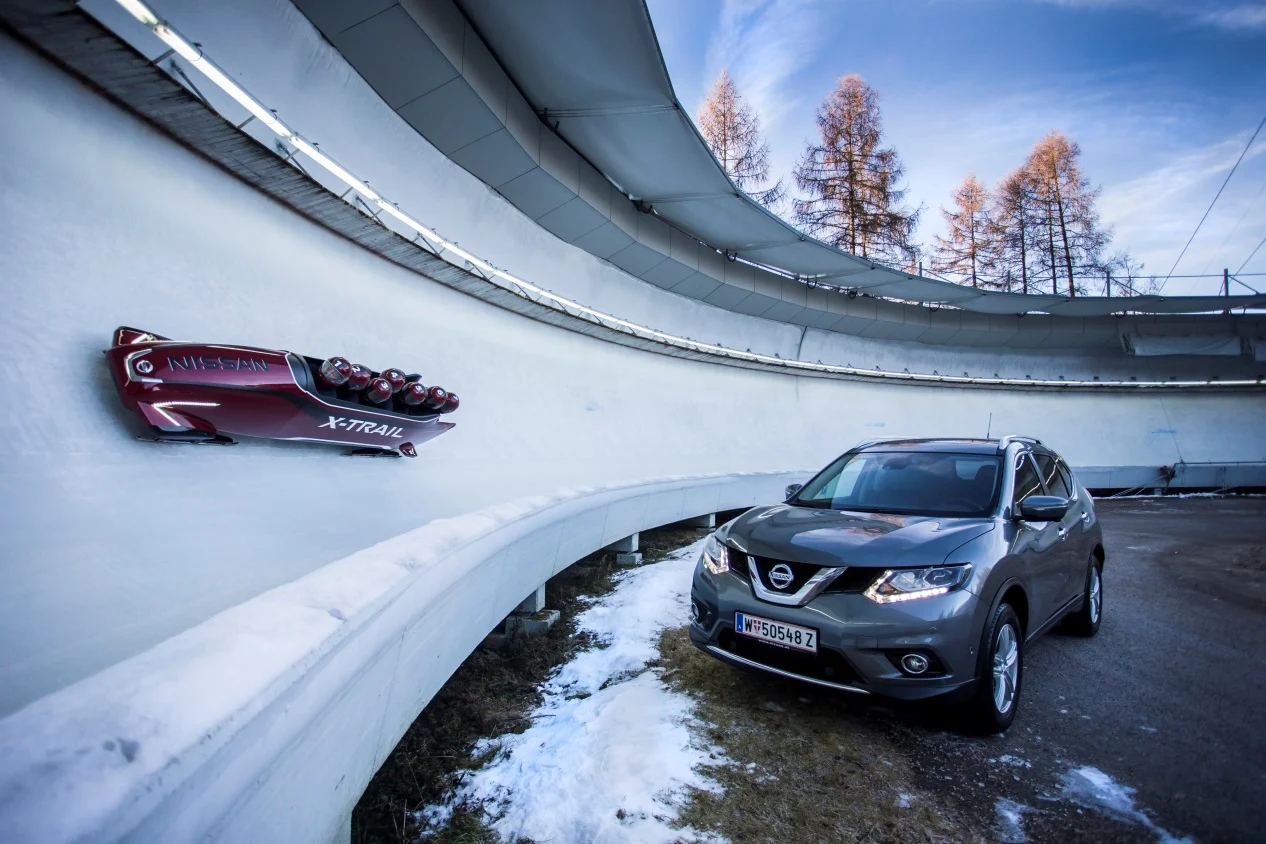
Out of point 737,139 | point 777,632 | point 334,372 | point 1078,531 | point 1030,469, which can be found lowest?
point 777,632

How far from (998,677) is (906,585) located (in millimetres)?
702

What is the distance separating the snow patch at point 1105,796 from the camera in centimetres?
212

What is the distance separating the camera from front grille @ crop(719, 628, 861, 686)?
107 inches

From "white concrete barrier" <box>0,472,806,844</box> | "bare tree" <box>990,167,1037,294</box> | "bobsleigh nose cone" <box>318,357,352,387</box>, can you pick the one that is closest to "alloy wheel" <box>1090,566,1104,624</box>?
"white concrete barrier" <box>0,472,806,844</box>

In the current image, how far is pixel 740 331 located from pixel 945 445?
8.79 metres

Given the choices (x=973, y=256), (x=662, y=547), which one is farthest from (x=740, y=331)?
(x=973, y=256)

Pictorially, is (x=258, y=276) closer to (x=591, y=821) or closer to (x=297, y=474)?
(x=297, y=474)

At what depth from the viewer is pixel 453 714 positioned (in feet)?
9.37

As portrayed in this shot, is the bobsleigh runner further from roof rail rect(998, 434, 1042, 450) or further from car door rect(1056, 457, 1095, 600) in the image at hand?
car door rect(1056, 457, 1095, 600)

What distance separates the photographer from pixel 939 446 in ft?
13.7

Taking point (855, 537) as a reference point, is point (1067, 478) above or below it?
above

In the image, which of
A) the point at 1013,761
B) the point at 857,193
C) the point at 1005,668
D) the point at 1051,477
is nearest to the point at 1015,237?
the point at 857,193

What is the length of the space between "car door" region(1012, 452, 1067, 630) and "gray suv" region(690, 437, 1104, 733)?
0.04 ft

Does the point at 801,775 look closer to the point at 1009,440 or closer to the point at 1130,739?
the point at 1130,739
